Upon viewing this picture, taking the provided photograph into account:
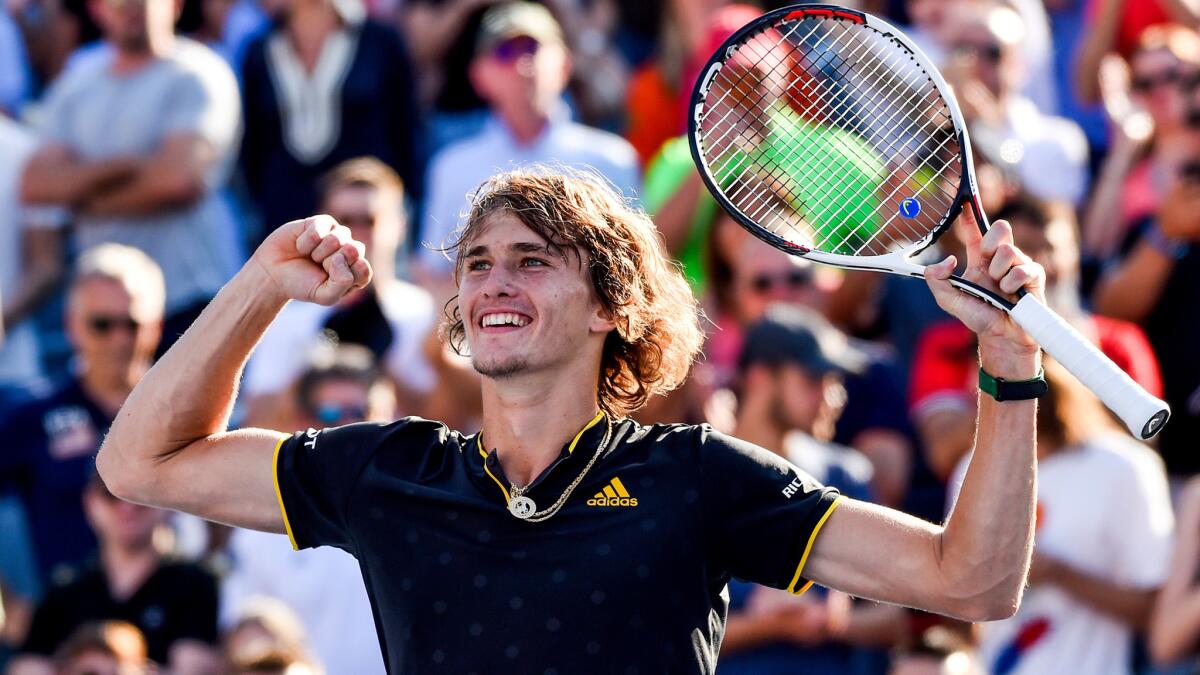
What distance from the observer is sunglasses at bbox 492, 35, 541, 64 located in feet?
29.5

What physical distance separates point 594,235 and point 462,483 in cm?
63

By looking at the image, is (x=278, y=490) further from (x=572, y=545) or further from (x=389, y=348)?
(x=389, y=348)

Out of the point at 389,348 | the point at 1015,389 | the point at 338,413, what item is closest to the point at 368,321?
the point at 389,348

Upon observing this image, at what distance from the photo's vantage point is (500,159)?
8977mm

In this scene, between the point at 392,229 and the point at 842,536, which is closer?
the point at 842,536

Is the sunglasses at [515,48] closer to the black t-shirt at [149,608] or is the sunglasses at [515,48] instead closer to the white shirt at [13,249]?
the white shirt at [13,249]

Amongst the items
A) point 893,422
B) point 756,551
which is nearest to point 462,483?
point 756,551

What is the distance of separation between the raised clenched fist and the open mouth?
273 millimetres

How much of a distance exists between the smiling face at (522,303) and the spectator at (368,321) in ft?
13.0

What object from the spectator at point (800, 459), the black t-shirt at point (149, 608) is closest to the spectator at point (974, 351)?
the spectator at point (800, 459)

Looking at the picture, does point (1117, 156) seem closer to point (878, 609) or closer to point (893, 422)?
point (893, 422)

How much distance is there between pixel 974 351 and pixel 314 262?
4.14 m

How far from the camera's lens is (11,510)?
27.1 feet

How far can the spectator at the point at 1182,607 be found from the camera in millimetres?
6789
